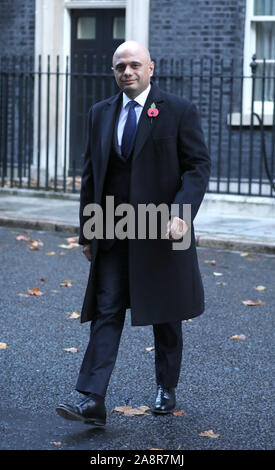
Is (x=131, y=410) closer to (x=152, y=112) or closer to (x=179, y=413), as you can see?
(x=179, y=413)

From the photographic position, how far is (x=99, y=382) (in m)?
4.48

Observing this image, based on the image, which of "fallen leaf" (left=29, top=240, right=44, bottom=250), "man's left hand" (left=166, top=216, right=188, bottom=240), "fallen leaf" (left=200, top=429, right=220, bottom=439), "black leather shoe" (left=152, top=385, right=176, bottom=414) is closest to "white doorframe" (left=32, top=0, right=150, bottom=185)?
"fallen leaf" (left=29, top=240, right=44, bottom=250)

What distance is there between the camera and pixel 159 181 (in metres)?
4.53

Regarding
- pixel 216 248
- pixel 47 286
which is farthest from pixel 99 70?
pixel 47 286

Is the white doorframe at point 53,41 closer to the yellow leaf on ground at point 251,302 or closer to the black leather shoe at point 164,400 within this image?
the yellow leaf on ground at point 251,302

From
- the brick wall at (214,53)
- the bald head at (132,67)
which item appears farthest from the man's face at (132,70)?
the brick wall at (214,53)

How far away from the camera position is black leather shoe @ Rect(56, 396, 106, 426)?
434cm

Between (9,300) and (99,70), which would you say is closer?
(9,300)

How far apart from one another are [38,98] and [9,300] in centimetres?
733

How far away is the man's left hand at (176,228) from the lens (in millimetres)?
4348

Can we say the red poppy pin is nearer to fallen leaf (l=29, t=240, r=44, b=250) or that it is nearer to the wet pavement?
the wet pavement

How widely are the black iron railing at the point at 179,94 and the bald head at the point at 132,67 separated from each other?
7.87 metres

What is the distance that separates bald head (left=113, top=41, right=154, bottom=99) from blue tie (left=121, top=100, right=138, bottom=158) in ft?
0.29
